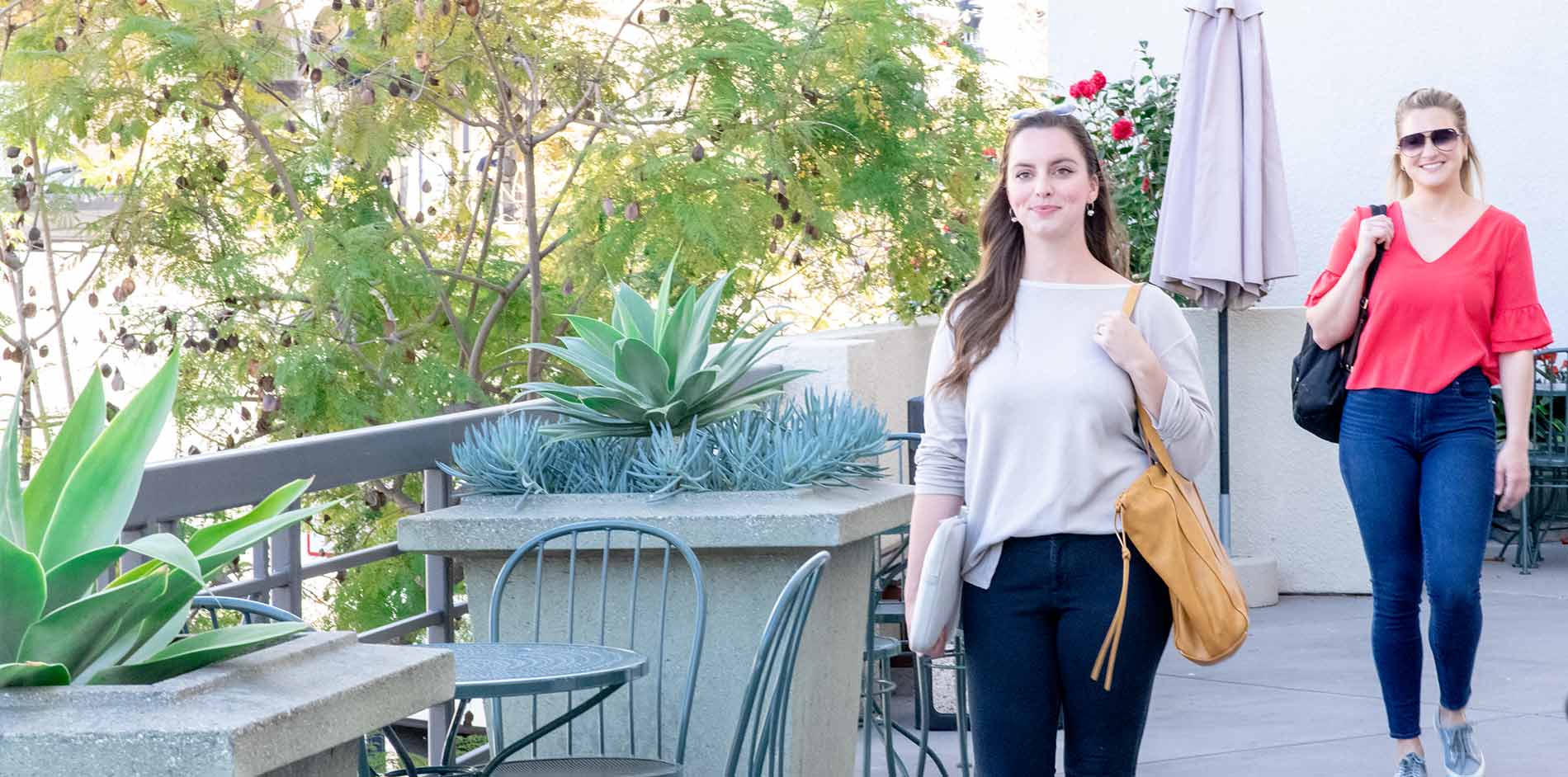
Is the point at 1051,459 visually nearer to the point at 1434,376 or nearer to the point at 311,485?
the point at 311,485

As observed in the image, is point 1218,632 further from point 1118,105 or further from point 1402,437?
point 1118,105

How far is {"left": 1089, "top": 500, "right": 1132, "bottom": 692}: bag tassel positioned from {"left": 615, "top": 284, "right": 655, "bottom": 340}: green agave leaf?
1.47 meters

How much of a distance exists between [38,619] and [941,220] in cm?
750

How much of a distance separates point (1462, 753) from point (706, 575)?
222 cm

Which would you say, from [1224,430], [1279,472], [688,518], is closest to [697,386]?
[688,518]

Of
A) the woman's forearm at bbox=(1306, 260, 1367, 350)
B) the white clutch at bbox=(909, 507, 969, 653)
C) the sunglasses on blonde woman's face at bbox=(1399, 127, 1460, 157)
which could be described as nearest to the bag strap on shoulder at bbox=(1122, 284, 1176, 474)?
the white clutch at bbox=(909, 507, 969, 653)

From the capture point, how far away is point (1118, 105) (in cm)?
915

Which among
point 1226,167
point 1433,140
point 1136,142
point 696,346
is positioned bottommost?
point 696,346

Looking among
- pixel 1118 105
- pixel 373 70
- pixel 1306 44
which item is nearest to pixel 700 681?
pixel 373 70

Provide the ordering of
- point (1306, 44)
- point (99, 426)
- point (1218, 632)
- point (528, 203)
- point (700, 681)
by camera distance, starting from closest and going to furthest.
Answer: point (99, 426) < point (1218, 632) < point (700, 681) < point (528, 203) < point (1306, 44)

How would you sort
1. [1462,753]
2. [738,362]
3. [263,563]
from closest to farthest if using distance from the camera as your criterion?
[263,563] < [738,362] < [1462,753]

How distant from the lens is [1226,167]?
741cm

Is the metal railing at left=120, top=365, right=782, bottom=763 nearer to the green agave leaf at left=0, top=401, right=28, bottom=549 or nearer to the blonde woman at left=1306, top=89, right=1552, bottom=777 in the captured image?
the green agave leaf at left=0, top=401, right=28, bottom=549

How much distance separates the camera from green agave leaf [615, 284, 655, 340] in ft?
12.9
